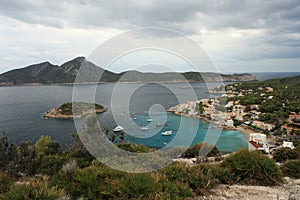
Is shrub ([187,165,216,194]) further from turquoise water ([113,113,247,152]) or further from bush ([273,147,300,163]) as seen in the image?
turquoise water ([113,113,247,152])

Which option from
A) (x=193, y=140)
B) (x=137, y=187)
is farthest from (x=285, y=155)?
(x=193, y=140)

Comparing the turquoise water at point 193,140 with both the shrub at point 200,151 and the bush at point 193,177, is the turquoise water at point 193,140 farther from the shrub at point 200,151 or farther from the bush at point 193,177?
the bush at point 193,177

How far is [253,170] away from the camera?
4.79 metres

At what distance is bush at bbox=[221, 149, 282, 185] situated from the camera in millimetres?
4641

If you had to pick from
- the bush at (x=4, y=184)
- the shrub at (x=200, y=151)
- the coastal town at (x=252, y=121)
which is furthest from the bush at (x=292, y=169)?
the coastal town at (x=252, y=121)

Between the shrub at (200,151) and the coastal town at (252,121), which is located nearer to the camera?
the shrub at (200,151)

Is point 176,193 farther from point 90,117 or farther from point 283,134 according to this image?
point 283,134

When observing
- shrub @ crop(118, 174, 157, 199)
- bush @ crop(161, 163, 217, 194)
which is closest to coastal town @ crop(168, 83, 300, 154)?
bush @ crop(161, 163, 217, 194)

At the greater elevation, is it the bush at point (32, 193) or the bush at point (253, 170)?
the bush at point (32, 193)

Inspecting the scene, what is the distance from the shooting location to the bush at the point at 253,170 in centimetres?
464

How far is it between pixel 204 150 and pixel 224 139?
29.3 metres

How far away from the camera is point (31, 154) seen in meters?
16.7

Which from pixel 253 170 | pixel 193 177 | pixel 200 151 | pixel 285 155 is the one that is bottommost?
pixel 200 151

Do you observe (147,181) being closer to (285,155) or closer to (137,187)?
(137,187)
